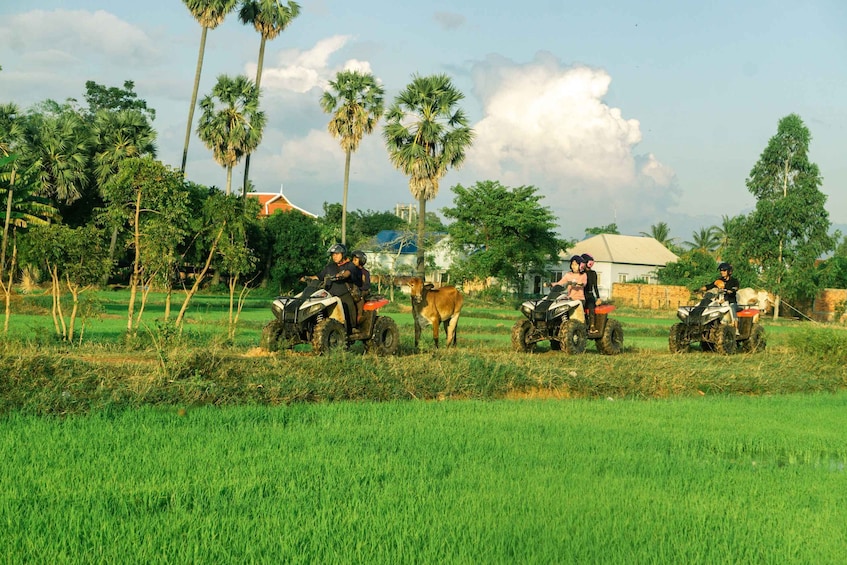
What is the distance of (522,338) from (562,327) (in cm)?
99

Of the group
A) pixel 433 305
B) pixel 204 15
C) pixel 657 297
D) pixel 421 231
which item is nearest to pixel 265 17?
pixel 204 15

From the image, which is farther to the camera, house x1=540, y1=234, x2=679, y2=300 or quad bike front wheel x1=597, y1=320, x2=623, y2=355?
house x1=540, y1=234, x2=679, y2=300

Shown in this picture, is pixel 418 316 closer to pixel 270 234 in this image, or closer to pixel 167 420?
pixel 167 420

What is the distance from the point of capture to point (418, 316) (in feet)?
57.3

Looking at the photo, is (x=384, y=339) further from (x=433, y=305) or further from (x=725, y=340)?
(x=725, y=340)

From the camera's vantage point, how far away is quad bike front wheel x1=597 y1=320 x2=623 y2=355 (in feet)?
57.1

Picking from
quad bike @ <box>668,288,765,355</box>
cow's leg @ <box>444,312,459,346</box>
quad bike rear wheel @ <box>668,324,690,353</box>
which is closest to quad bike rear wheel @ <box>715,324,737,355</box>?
quad bike @ <box>668,288,765,355</box>

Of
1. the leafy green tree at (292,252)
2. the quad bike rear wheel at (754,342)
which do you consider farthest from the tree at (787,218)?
the quad bike rear wheel at (754,342)

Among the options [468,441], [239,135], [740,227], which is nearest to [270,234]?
[239,135]

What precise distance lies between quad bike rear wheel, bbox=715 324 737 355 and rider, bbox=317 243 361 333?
8219 millimetres

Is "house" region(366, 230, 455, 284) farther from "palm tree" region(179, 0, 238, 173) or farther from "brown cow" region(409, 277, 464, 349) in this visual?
"brown cow" region(409, 277, 464, 349)

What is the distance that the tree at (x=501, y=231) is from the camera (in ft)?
165

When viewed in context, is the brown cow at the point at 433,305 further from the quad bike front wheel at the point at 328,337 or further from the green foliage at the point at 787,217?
the green foliage at the point at 787,217

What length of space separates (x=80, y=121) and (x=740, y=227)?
117ft
